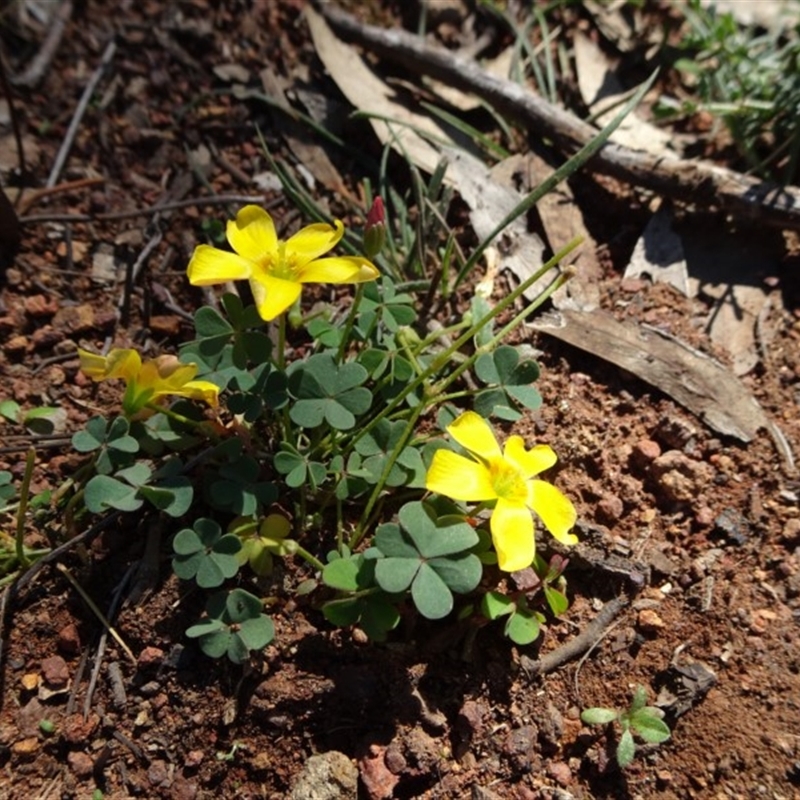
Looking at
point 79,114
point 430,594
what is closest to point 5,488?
point 430,594

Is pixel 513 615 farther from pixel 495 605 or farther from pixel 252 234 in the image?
pixel 252 234

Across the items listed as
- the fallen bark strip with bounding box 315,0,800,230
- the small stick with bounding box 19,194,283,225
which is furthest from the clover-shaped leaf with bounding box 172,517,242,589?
the fallen bark strip with bounding box 315,0,800,230

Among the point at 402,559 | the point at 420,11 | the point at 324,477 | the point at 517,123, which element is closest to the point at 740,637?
the point at 402,559

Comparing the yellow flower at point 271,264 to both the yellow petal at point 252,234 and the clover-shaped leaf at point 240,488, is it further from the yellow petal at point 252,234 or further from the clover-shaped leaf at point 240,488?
the clover-shaped leaf at point 240,488

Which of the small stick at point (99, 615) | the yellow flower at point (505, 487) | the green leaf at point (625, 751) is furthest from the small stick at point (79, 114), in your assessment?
the green leaf at point (625, 751)

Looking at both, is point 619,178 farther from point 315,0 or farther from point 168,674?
point 168,674

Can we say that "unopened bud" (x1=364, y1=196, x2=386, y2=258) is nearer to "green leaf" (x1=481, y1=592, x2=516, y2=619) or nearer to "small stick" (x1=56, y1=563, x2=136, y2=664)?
"green leaf" (x1=481, y1=592, x2=516, y2=619)
